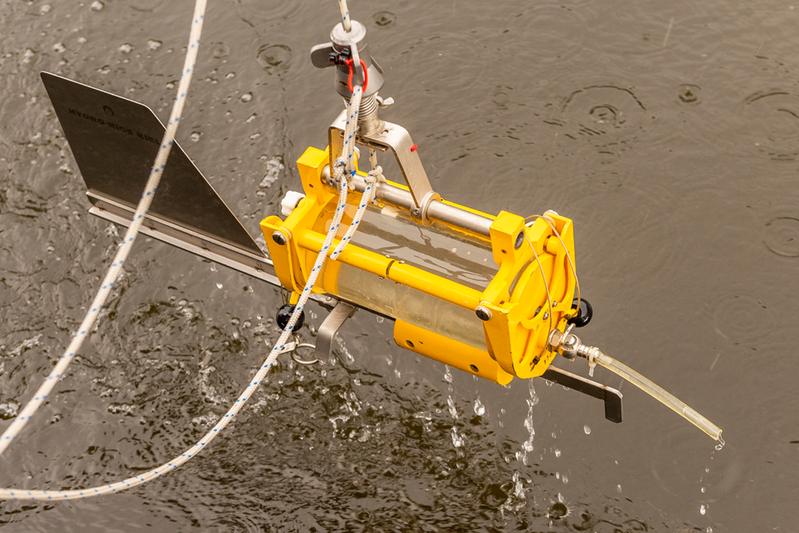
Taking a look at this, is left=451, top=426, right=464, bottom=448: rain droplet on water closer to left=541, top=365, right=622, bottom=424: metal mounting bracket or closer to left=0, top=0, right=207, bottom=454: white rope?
left=541, top=365, right=622, bottom=424: metal mounting bracket

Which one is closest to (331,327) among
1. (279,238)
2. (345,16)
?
(279,238)

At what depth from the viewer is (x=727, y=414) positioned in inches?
224

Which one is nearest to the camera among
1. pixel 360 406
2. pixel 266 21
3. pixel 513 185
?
pixel 360 406

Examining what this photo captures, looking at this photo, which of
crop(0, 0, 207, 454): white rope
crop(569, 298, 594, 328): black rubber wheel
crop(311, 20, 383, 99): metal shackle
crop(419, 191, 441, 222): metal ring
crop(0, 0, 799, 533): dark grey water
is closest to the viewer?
crop(0, 0, 207, 454): white rope

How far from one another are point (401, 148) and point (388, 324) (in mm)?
2386

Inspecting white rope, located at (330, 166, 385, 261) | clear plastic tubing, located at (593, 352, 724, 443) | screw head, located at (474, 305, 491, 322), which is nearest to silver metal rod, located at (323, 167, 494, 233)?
white rope, located at (330, 166, 385, 261)

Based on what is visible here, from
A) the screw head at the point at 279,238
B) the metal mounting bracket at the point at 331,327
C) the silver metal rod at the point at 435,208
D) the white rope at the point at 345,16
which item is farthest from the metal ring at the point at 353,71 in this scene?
the metal mounting bracket at the point at 331,327

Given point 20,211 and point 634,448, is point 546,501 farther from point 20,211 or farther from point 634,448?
point 20,211

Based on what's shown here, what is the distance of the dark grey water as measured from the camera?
564 centimetres

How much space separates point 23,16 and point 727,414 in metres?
7.48

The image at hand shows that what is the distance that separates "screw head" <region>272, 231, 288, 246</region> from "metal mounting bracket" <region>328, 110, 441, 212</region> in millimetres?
490

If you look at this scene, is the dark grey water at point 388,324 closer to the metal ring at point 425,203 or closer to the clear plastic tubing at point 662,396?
the clear plastic tubing at point 662,396

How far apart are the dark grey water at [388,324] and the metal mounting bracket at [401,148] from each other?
2.01 m

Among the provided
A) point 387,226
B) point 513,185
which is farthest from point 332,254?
point 513,185
